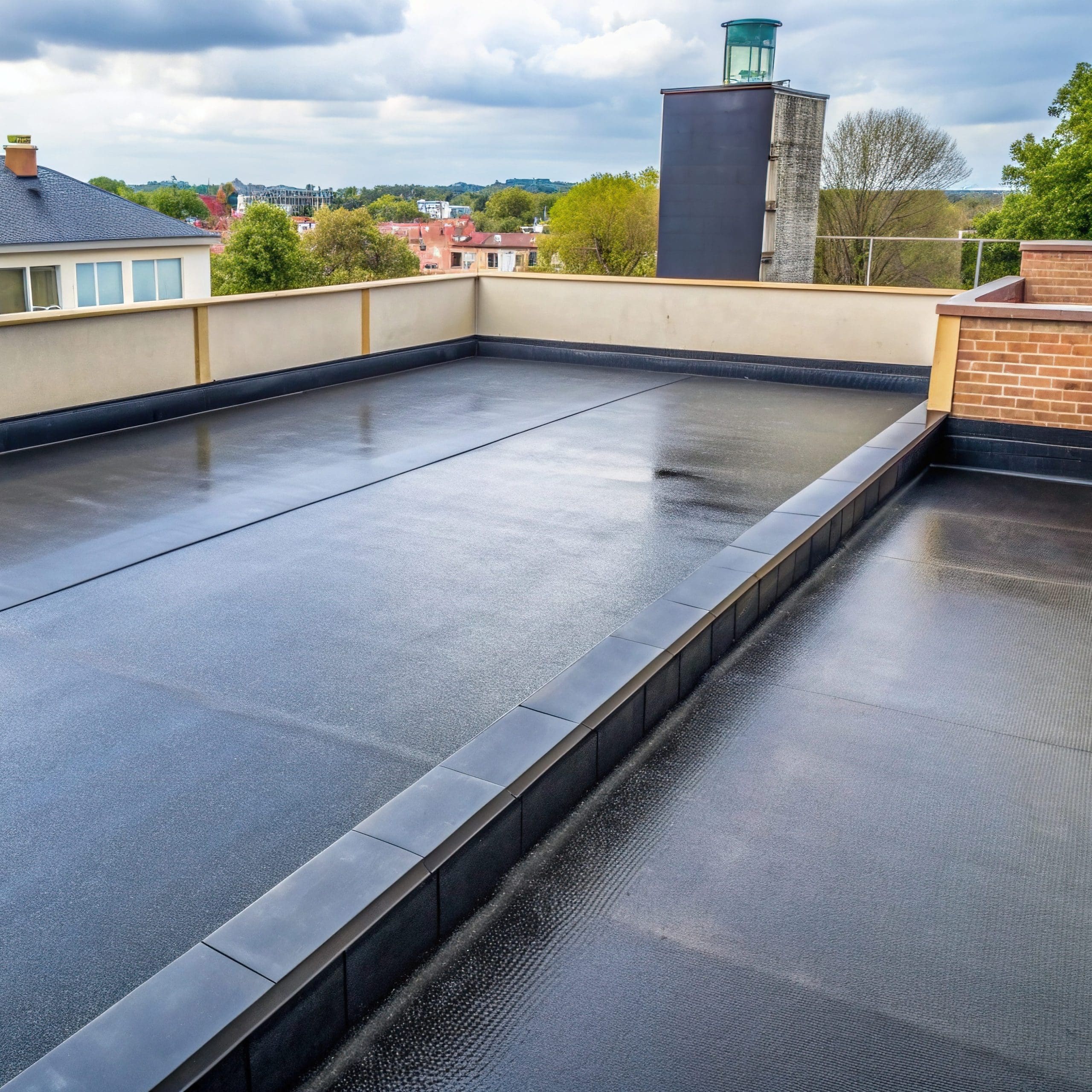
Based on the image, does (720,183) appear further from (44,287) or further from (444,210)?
(444,210)

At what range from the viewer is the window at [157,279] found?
28859 millimetres

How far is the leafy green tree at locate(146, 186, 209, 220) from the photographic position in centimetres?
7638

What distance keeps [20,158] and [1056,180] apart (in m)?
31.8

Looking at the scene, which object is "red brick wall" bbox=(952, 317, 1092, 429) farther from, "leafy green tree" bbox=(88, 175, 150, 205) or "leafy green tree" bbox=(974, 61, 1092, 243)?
"leafy green tree" bbox=(88, 175, 150, 205)

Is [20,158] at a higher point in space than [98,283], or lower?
higher

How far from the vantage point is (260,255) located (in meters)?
56.8

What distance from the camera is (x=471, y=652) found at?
4246 millimetres

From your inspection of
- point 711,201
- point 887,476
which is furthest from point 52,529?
point 711,201

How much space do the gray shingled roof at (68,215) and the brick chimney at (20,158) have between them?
0.52ft

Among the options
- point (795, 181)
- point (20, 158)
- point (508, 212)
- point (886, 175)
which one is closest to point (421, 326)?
point (795, 181)

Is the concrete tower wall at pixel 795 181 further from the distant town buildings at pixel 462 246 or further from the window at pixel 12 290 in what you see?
the distant town buildings at pixel 462 246

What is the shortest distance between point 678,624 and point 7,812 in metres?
2.30

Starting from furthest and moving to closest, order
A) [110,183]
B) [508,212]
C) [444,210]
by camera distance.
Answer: [444,210], [508,212], [110,183]

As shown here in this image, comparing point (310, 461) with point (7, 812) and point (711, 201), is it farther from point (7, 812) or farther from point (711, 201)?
point (711, 201)
